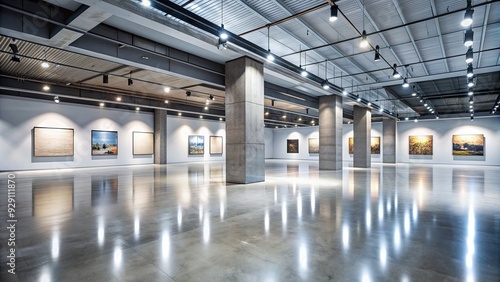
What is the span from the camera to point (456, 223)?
462 centimetres

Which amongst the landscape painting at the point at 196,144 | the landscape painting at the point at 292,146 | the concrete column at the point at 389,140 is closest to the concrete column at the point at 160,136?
the landscape painting at the point at 196,144

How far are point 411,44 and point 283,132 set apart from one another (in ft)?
80.7

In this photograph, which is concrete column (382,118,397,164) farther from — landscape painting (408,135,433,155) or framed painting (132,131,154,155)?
framed painting (132,131,154,155)

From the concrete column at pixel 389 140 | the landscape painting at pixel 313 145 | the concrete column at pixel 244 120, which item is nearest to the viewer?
the concrete column at pixel 244 120

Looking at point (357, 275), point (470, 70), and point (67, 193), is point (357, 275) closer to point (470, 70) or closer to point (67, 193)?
point (67, 193)

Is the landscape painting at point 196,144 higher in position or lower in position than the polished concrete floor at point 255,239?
higher

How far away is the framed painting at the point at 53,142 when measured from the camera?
51.7 feet

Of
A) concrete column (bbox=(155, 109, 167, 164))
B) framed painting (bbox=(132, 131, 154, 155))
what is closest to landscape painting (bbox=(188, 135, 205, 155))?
concrete column (bbox=(155, 109, 167, 164))

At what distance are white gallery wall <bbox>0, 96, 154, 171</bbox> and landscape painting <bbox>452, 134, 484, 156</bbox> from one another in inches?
1048

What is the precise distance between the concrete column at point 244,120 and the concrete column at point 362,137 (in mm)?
11657

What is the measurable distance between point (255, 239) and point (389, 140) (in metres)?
25.5

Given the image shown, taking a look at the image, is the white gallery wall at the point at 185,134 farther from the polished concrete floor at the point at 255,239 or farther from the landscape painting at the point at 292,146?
the polished concrete floor at the point at 255,239

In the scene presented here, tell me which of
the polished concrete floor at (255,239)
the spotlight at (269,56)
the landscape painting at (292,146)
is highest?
the spotlight at (269,56)

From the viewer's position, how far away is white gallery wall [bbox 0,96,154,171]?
1490 centimetres
